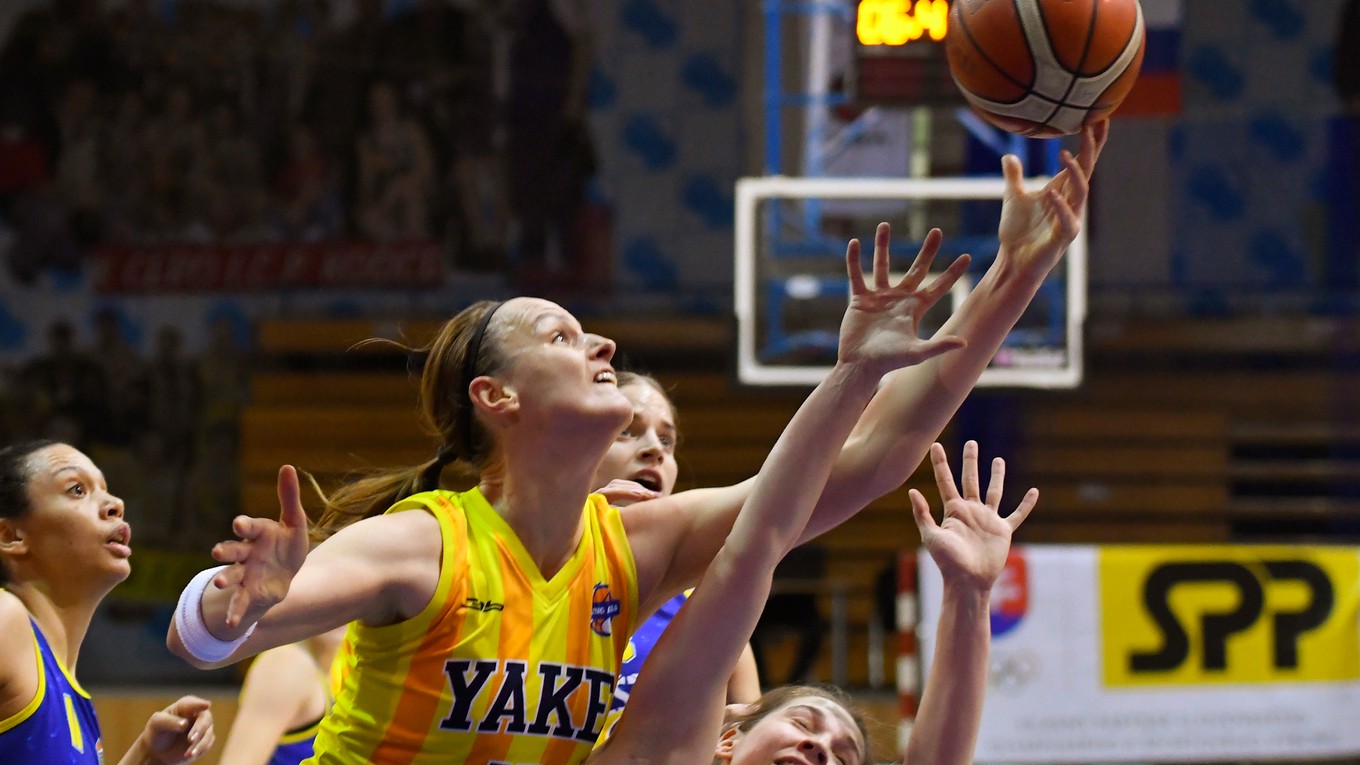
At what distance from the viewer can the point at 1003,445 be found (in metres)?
10.8

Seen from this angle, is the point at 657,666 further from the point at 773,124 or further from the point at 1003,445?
the point at 1003,445

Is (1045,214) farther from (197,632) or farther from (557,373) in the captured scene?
(197,632)

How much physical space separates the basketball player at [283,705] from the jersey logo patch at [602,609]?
1.54m

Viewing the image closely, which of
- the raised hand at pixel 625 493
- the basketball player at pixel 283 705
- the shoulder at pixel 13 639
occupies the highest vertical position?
the raised hand at pixel 625 493

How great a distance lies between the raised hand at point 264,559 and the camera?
1.96 m

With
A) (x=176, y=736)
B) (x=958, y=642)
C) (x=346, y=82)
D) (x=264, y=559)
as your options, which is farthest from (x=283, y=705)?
(x=346, y=82)

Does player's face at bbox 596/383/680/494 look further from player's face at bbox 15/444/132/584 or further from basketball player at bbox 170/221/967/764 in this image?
player's face at bbox 15/444/132/584

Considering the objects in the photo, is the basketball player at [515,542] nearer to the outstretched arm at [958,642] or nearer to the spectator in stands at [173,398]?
the outstretched arm at [958,642]

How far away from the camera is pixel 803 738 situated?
8.84ft

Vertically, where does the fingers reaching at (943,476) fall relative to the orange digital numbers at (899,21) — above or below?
below

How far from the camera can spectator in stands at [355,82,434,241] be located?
36.6 ft

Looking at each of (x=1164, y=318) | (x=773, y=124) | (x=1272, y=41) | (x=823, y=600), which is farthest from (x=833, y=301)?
(x=1272, y=41)

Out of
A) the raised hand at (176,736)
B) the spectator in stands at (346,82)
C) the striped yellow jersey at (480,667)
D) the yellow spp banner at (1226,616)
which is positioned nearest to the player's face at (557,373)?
the striped yellow jersey at (480,667)

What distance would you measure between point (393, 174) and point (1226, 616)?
671 centimetres
